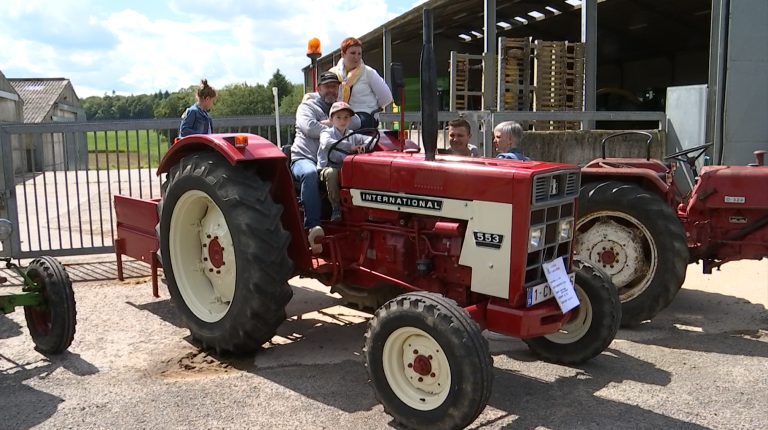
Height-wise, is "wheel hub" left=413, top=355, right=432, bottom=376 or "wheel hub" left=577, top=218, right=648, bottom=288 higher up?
"wheel hub" left=577, top=218, right=648, bottom=288

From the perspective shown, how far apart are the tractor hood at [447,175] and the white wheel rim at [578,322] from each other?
86 centimetres

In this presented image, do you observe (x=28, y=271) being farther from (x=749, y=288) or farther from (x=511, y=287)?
(x=749, y=288)

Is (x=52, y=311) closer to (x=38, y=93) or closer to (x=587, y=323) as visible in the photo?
(x=587, y=323)

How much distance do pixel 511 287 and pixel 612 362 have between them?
129cm

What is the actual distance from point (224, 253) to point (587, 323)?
2.35 m

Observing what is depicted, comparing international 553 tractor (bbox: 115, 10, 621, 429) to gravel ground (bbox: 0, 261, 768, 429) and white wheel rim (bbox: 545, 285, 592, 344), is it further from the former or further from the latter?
gravel ground (bbox: 0, 261, 768, 429)

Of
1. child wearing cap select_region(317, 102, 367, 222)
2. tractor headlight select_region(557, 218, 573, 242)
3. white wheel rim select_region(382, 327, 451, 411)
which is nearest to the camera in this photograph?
white wheel rim select_region(382, 327, 451, 411)

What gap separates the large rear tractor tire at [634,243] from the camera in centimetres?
495

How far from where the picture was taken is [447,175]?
12.0ft

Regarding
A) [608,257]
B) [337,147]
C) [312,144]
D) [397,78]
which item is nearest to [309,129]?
[312,144]

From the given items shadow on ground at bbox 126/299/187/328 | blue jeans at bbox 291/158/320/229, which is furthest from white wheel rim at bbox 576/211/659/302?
shadow on ground at bbox 126/299/187/328

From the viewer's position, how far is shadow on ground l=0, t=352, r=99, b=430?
345 centimetres

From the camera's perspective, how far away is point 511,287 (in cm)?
348

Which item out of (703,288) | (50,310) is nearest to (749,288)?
(703,288)
